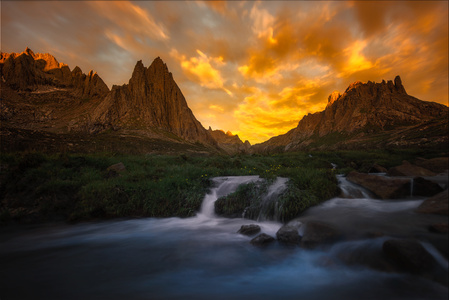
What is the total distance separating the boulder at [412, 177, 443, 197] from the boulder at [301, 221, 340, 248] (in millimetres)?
2382

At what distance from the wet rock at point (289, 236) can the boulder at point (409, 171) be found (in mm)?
3560

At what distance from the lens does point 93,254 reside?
585cm

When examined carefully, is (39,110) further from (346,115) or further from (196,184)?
(346,115)

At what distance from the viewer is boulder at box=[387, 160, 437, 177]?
5127 mm

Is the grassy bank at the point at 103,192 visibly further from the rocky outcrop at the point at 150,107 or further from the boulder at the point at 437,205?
the rocky outcrop at the point at 150,107

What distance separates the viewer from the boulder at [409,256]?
11.5 feet

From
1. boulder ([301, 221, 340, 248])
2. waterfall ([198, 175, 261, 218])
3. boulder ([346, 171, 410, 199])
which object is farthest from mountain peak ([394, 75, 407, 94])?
boulder ([301, 221, 340, 248])

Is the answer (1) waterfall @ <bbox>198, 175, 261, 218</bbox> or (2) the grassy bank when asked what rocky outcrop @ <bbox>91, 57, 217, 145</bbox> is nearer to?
(2) the grassy bank

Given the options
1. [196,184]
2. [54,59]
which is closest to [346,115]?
[196,184]

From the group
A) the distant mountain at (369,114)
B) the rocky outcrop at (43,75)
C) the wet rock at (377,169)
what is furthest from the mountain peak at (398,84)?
the rocky outcrop at (43,75)

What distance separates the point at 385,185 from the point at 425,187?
1.72 m

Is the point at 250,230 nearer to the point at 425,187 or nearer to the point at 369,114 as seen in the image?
the point at 425,187

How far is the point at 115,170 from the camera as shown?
41.2 ft

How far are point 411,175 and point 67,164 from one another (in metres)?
16.1
